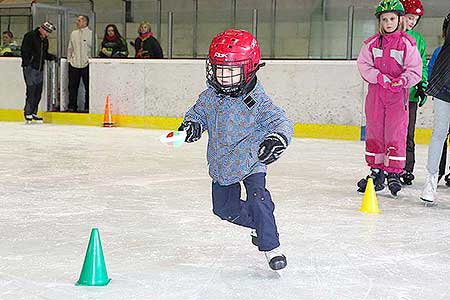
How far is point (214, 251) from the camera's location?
2.79 meters

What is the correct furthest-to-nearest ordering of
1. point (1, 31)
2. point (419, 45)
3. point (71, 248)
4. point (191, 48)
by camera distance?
point (1, 31) < point (191, 48) < point (419, 45) < point (71, 248)

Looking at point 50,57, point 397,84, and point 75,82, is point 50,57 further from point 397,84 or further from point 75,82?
point 397,84

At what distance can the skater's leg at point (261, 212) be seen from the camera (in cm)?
241

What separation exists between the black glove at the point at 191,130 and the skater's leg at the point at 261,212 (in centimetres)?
25

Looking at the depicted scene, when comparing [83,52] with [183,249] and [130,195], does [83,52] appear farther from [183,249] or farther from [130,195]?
[183,249]

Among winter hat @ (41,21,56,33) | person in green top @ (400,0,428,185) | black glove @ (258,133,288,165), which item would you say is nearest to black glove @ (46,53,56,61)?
winter hat @ (41,21,56,33)

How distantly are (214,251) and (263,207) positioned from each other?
47 centimetres

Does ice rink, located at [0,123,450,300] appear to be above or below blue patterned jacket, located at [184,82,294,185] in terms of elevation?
below

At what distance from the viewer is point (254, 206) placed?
7.93 feet

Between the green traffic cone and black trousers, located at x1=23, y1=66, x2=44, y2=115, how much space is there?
26.5ft

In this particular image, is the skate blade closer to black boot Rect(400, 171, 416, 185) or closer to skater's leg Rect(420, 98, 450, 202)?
skater's leg Rect(420, 98, 450, 202)

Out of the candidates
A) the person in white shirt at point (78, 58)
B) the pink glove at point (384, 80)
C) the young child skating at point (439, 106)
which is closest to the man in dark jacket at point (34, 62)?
the person in white shirt at point (78, 58)

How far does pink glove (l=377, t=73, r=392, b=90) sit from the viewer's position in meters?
4.19

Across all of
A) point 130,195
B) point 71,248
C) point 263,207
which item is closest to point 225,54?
point 263,207
